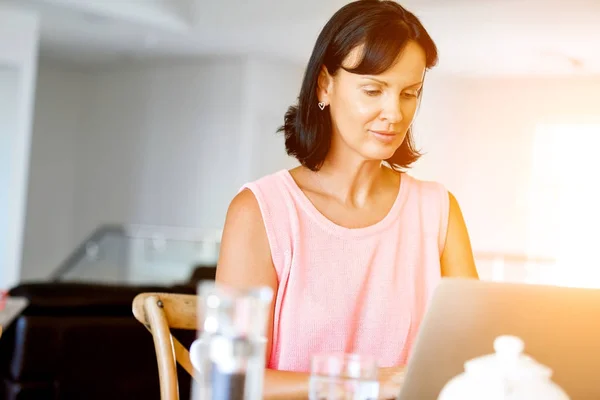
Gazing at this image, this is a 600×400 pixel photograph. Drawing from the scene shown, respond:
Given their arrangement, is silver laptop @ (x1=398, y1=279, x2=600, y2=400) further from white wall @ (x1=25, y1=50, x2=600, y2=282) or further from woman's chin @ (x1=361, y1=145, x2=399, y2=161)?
white wall @ (x1=25, y1=50, x2=600, y2=282)

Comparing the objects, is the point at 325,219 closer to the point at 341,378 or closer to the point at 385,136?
the point at 385,136

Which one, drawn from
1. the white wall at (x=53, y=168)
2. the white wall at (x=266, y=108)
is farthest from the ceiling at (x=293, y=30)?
the white wall at (x=53, y=168)

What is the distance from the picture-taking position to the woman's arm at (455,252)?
1759 millimetres

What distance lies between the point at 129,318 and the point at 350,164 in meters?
1.81

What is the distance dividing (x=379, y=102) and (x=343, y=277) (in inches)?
13.0

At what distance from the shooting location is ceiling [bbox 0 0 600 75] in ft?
21.3

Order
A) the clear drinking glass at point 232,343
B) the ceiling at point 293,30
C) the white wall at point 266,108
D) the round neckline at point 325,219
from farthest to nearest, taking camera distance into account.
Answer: the white wall at point 266,108 < the ceiling at point 293,30 < the round neckline at point 325,219 < the clear drinking glass at point 232,343

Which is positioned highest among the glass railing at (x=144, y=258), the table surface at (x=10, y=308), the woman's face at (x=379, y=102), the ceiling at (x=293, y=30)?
the ceiling at (x=293, y=30)

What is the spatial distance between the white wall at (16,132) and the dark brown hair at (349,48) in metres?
5.53

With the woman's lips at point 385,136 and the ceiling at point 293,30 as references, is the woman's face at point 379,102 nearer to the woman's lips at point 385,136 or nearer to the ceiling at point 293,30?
the woman's lips at point 385,136

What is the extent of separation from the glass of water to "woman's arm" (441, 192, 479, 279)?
1.01 m

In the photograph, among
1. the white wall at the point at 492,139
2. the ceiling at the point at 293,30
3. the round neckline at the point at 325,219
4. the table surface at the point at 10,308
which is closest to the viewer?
the round neckline at the point at 325,219

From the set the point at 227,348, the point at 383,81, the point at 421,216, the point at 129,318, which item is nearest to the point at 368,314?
the point at 421,216

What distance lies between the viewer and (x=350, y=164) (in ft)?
5.62
